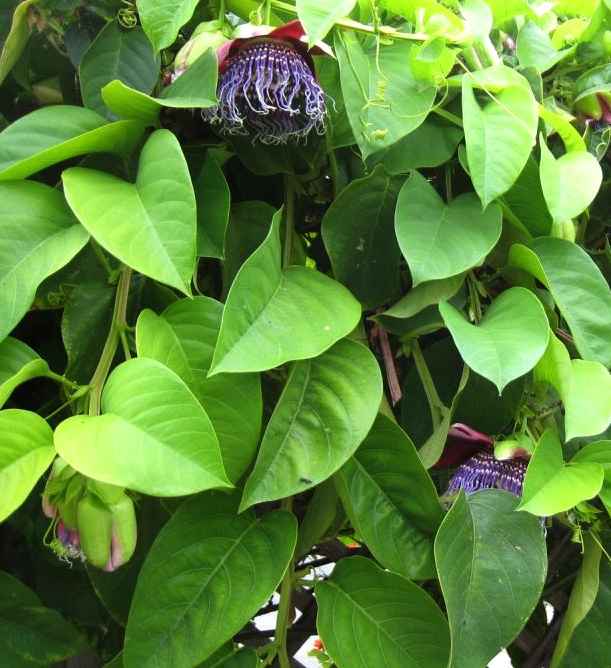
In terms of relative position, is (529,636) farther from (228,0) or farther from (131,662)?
(228,0)

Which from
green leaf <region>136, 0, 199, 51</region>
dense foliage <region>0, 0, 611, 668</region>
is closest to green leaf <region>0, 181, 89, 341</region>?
dense foliage <region>0, 0, 611, 668</region>

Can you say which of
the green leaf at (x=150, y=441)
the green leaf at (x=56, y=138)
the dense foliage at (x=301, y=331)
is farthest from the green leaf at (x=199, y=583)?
the green leaf at (x=56, y=138)

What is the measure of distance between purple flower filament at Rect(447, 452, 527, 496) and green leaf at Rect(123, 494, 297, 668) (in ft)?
0.39

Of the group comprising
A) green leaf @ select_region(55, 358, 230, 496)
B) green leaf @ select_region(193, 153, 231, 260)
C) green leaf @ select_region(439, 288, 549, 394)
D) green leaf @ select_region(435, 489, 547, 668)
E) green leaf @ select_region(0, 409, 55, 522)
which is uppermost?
green leaf @ select_region(193, 153, 231, 260)

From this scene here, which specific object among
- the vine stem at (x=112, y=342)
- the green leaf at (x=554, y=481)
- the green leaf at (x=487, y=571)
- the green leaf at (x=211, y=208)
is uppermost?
the green leaf at (x=211, y=208)

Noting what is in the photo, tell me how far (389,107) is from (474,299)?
143 millimetres

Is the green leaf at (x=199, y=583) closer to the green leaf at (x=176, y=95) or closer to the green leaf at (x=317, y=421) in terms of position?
the green leaf at (x=317, y=421)

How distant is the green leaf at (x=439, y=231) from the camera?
19.8 inches

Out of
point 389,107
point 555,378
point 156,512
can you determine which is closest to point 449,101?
point 389,107

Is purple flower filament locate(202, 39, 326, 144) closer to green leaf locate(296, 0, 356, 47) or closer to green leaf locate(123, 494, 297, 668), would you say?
green leaf locate(296, 0, 356, 47)

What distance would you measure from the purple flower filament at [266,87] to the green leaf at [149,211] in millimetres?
57

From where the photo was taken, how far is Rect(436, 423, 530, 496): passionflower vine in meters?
0.53

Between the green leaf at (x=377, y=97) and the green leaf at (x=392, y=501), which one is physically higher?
the green leaf at (x=377, y=97)

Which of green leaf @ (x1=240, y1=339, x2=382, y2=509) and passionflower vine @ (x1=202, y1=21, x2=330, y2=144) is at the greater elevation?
passionflower vine @ (x1=202, y1=21, x2=330, y2=144)
